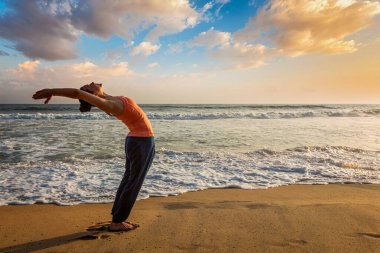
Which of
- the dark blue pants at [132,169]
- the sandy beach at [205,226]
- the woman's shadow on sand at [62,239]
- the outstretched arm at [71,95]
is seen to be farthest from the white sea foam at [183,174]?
the outstretched arm at [71,95]

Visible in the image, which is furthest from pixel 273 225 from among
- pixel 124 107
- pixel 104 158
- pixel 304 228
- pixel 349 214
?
pixel 104 158

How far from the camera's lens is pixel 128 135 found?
349 centimetres

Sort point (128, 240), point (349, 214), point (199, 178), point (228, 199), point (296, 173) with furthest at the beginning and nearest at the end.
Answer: point (296, 173), point (199, 178), point (228, 199), point (349, 214), point (128, 240)

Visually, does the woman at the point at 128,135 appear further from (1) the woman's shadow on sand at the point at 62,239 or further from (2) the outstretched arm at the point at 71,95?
(1) the woman's shadow on sand at the point at 62,239

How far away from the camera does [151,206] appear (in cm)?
486

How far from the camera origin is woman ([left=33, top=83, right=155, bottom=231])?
9.61 ft

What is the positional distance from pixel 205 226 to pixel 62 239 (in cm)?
172

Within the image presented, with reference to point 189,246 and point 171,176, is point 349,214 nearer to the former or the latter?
point 189,246

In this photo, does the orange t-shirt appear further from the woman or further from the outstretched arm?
the outstretched arm

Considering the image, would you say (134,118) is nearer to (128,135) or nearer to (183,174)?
(128,135)

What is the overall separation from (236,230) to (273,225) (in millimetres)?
527

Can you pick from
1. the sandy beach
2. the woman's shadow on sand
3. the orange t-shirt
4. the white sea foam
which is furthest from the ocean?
the orange t-shirt

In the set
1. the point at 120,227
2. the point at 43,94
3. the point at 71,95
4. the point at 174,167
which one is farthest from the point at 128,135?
the point at 174,167

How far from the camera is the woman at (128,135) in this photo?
2930 millimetres
